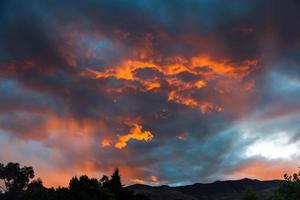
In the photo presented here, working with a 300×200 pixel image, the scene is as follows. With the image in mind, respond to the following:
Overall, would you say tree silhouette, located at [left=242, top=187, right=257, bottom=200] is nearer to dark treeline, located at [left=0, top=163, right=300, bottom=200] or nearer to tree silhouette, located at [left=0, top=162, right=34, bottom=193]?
dark treeline, located at [left=0, top=163, right=300, bottom=200]

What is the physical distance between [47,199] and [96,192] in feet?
87.0

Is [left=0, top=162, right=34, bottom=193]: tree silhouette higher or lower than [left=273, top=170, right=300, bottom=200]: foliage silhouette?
higher

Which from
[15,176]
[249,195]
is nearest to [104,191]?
[249,195]

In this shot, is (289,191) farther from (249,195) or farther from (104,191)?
(104,191)

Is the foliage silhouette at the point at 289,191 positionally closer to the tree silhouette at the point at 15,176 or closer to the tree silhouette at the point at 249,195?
the tree silhouette at the point at 249,195

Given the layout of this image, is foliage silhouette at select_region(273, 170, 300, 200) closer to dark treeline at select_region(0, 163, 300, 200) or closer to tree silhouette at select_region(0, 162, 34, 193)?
dark treeline at select_region(0, 163, 300, 200)

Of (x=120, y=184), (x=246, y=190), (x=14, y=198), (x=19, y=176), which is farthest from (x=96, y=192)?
(x=19, y=176)

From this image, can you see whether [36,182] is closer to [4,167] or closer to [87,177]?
[4,167]

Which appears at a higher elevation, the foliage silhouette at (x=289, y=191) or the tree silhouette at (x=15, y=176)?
the tree silhouette at (x=15, y=176)

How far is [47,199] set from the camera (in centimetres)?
9644

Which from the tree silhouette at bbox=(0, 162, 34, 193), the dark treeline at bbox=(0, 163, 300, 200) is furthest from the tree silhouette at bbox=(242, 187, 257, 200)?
the tree silhouette at bbox=(0, 162, 34, 193)

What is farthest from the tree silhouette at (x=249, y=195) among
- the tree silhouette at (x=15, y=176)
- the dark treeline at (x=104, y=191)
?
the tree silhouette at (x=15, y=176)

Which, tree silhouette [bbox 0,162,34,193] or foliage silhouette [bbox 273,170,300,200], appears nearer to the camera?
foliage silhouette [bbox 273,170,300,200]

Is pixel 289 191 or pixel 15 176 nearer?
pixel 289 191
